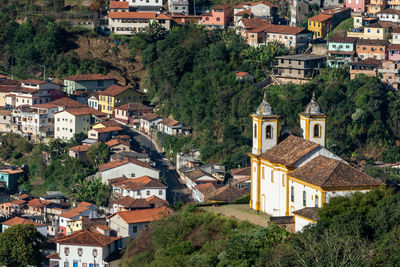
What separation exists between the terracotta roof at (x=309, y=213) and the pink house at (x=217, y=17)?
37.6 meters

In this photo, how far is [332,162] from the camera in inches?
1503

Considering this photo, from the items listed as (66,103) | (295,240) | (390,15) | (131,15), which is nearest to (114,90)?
(66,103)

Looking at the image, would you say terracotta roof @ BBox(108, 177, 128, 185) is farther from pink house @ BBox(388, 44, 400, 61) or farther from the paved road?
pink house @ BBox(388, 44, 400, 61)

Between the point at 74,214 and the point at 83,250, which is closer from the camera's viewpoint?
the point at 83,250

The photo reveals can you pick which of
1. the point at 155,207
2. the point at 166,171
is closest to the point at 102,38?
the point at 166,171

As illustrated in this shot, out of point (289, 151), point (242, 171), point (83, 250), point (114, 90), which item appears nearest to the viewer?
point (289, 151)

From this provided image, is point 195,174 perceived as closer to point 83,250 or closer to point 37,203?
point 37,203

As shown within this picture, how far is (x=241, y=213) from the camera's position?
4147 cm

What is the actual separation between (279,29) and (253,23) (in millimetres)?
2572

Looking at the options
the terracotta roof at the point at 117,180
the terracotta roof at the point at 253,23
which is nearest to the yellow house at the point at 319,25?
the terracotta roof at the point at 253,23

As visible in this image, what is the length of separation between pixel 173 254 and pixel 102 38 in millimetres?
39838

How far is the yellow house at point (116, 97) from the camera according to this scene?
2744 inches

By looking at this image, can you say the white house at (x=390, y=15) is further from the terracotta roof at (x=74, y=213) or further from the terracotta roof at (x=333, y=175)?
the terracotta roof at (x=333, y=175)

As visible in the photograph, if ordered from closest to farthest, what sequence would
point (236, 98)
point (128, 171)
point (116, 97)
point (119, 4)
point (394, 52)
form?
1. point (128, 171)
2. point (236, 98)
3. point (394, 52)
4. point (116, 97)
5. point (119, 4)
